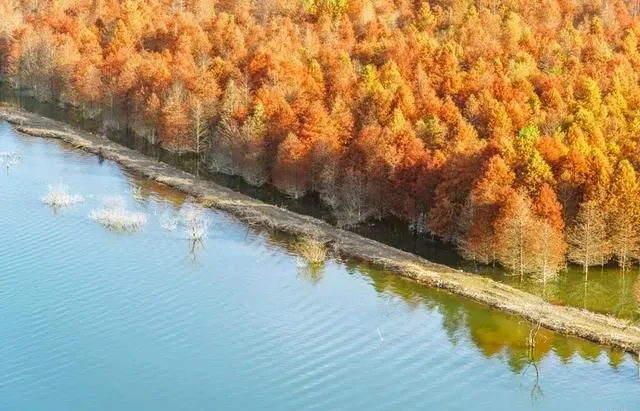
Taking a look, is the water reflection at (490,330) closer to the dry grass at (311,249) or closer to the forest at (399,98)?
the dry grass at (311,249)

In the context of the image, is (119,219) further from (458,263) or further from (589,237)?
(589,237)

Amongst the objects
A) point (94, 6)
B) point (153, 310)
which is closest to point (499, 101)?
point (153, 310)

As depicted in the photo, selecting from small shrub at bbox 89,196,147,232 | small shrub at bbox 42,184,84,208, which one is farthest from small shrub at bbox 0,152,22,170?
small shrub at bbox 89,196,147,232

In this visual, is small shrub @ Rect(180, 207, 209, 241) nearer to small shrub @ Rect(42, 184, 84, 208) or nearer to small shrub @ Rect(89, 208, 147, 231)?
small shrub @ Rect(89, 208, 147, 231)

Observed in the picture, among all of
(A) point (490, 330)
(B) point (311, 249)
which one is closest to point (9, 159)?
(B) point (311, 249)

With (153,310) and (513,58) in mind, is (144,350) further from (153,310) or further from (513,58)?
(513,58)
